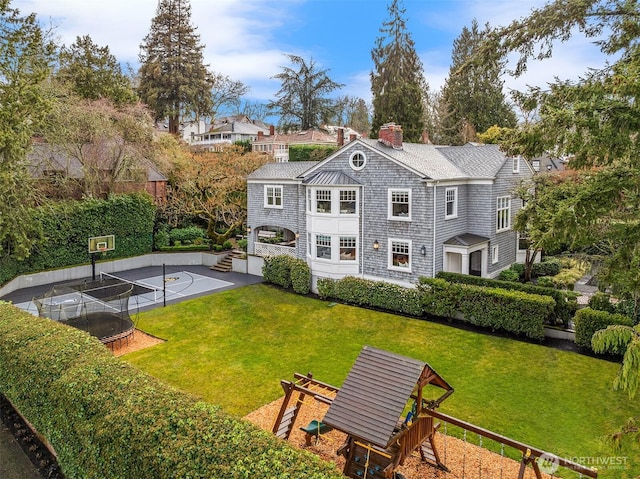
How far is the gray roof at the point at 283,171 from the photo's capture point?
2500cm

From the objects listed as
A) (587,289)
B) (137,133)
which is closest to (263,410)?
(587,289)

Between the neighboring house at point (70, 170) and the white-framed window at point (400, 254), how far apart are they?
62.0 feet

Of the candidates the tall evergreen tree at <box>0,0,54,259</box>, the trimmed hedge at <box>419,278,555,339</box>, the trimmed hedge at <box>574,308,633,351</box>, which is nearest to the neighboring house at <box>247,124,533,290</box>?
the trimmed hedge at <box>419,278,555,339</box>

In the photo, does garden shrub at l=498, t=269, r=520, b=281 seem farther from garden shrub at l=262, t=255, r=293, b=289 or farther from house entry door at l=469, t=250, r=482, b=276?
garden shrub at l=262, t=255, r=293, b=289

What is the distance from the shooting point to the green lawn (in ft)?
36.0

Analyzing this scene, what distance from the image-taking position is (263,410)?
11344mm

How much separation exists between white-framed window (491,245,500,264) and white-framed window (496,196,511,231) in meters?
1.01

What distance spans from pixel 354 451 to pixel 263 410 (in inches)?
165

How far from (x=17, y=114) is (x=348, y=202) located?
1698 cm

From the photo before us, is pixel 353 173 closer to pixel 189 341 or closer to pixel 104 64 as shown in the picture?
pixel 189 341

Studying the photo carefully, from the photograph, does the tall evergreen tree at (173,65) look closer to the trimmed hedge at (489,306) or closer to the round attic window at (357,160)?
the round attic window at (357,160)

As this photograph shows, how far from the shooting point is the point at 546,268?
2398 centimetres

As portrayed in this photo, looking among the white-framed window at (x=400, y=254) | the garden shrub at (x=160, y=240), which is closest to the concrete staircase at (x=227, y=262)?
the garden shrub at (x=160, y=240)

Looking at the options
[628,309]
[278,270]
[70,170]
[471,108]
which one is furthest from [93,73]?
[471,108]
